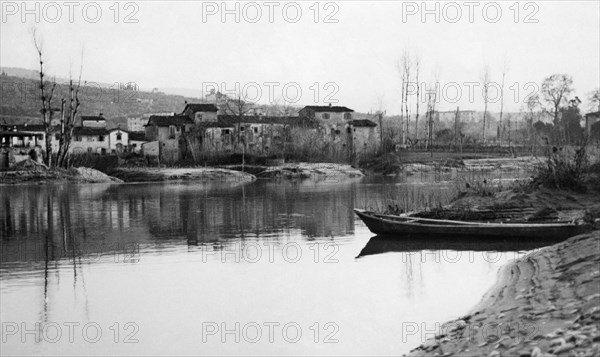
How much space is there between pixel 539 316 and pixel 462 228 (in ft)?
36.1

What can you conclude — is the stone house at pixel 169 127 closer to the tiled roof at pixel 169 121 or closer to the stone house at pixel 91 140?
the tiled roof at pixel 169 121

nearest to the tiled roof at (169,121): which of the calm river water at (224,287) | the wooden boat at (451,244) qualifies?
the calm river water at (224,287)

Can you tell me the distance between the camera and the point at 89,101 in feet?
527

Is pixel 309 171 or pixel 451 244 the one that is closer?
pixel 451 244

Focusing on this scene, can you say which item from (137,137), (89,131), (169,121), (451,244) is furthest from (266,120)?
(451,244)

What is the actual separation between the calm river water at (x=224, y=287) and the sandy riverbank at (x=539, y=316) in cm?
75

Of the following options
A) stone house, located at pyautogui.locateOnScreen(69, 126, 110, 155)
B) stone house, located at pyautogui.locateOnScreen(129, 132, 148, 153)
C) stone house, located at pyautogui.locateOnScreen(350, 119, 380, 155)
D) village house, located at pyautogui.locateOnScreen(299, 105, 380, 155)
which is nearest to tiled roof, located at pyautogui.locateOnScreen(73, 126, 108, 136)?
stone house, located at pyautogui.locateOnScreen(69, 126, 110, 155)

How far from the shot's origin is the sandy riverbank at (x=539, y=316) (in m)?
8.95

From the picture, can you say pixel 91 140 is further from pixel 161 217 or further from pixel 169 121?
pixel 161 217

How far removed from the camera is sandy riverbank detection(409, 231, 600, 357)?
29.3 feet

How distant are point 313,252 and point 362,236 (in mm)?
3687

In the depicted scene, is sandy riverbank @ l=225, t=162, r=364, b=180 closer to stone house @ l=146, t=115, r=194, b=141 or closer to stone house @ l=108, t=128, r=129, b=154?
stone house @ l=146, t=115, r=194, b=141

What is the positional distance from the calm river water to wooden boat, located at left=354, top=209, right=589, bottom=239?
72 centimetres

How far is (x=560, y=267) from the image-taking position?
563 inches
